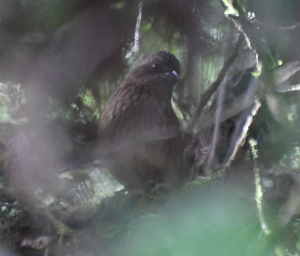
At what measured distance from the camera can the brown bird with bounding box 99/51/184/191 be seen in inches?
38.5

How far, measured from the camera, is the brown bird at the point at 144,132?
38.5 inches

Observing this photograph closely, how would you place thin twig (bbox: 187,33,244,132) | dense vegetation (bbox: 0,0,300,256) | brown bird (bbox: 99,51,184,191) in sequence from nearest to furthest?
dense vegetation (bbox: 0,0,300,256) → thin twig (bbox: 187,33,244,132) → brown bird (bbox: 99,51,184,191)

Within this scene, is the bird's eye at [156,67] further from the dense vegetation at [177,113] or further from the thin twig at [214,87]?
the thin twig at [214,87]

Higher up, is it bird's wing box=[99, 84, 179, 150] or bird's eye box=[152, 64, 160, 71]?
bird's eye box=[152, 64, 160, 71]


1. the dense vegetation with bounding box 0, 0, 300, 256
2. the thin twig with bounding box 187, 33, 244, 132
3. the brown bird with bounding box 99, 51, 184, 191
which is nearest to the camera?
the dense vegetation with bounding box 0, 0, 300, 256

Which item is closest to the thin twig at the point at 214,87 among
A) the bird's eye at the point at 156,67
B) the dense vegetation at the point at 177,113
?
the dense vegetation at the point at 177,113

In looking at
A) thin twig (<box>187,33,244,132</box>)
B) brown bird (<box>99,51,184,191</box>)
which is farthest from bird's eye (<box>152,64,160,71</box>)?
thin twig (<box>187,33,244,132</box>)

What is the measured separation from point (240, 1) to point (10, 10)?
21.2 inches

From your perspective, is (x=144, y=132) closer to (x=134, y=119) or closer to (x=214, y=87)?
(x=134, y=119)

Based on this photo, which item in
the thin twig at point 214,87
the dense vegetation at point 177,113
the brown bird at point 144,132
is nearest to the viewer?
the dense vegetation at point 177,113

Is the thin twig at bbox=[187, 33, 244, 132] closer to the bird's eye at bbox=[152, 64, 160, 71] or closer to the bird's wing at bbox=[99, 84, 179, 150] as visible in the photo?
the bird's wing at bbox=[99, 84, 179, 150]

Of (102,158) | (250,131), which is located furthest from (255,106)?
(102,158)

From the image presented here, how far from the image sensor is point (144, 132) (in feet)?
Result: 3.23

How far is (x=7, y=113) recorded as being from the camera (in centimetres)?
88
